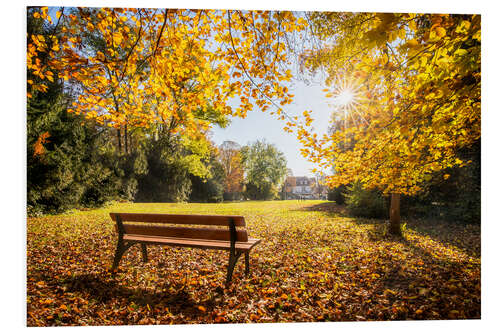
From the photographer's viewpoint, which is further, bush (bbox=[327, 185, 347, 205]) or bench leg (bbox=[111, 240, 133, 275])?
bush (bbox=[327, 185, 347, 205])

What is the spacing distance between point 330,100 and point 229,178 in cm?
571

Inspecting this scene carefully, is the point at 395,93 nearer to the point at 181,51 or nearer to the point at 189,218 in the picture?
the point at 181,51

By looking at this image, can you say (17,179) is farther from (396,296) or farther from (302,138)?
(396,296)

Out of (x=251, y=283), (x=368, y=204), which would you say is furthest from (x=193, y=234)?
(x=368, y=204)

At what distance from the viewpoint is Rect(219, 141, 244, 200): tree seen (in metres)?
6.70

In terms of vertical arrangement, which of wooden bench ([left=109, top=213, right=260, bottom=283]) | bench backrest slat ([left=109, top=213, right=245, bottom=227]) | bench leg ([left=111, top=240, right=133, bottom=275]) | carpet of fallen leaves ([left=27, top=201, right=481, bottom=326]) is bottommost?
carpet of fallen leaves ([left=27, top=201, right=481, bottom=326])

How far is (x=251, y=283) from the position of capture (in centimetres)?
247

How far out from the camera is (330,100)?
11.8 feet

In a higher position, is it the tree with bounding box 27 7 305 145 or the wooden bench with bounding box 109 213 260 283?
the tree with bounding box 27 7 305 145

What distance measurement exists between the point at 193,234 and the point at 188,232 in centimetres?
7

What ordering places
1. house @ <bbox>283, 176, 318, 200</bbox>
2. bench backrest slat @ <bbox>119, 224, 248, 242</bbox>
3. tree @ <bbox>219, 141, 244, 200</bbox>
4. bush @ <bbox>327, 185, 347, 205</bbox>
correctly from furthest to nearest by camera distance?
bush @ <bbox>327, 185, 347, 205</bbox>
tree @ <bbox>219, 141, 244, 200</bbox>
house @ <bbox>283, 176, 318, 200</bbox>
bench backrest slat @ <bbox>119, 224, 248, 242</bbox>

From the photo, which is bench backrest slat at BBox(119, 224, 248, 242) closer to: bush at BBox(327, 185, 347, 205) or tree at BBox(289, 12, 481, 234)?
tree at BBox(289, 12, 481, 234)

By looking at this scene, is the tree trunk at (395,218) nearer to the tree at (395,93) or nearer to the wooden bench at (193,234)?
the tree at (395,93)

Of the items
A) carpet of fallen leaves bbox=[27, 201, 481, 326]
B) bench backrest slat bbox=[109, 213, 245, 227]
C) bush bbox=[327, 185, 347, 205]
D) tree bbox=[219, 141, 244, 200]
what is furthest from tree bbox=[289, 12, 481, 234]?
bush bbox=[327, 185, 347, 205]
